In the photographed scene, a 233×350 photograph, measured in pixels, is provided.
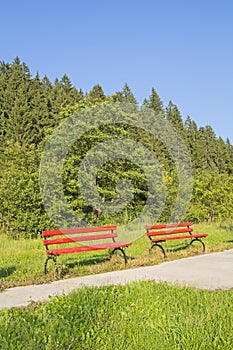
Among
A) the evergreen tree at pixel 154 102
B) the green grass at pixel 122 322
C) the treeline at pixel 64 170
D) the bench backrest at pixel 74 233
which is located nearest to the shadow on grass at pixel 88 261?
the bench backrest at pixel 74 233

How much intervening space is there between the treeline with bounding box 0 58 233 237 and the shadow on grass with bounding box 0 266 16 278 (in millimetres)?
8283

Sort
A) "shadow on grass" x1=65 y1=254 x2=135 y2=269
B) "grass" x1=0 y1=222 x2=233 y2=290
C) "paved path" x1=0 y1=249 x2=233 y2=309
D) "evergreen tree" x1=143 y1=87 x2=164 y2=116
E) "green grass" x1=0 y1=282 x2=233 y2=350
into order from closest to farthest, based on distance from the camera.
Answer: "green grass" x1=0 y1=282 x2=233 y2=350 → "paved path" x1=0 y1=249 x2=233 y2=309 → "grass" x1=0 y1=222 x2=233 y2=290 → "shadow on grass" x1=65 y1=254 x2=135 y2=269 → "evergreen tree" x1=143 y1=87 x2=164 y2=116

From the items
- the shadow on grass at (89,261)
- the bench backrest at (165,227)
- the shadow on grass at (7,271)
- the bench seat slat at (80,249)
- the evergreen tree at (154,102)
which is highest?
the evergreen tree at (154,102)

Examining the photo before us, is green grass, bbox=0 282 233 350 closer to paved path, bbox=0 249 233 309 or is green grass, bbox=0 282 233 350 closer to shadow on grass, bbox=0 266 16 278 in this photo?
paved path, bbox=0 249 233 309

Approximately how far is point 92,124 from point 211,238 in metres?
14.0

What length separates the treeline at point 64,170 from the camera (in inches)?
661

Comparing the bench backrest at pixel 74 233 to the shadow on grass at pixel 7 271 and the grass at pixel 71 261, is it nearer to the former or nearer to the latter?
the grass at pixel 71 261

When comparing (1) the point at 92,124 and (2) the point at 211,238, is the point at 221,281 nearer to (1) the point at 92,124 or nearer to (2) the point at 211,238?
(2) the point at 211,238

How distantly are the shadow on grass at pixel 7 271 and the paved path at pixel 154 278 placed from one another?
1.11 meters

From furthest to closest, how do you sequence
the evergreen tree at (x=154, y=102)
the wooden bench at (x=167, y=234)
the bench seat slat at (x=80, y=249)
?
the evergreen tree at (x=154, y=102)
the wooden bench at (x=167, y=234)
the bench seat slat at (x=80, y=249)

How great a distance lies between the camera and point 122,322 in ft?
12.6

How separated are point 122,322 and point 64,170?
19.9 meters

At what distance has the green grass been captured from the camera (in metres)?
3.28

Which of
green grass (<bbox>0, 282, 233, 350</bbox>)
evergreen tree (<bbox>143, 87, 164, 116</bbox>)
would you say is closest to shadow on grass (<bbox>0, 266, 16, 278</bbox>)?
green grass (<bbox>0, 282, 233, 350</bbox>)
